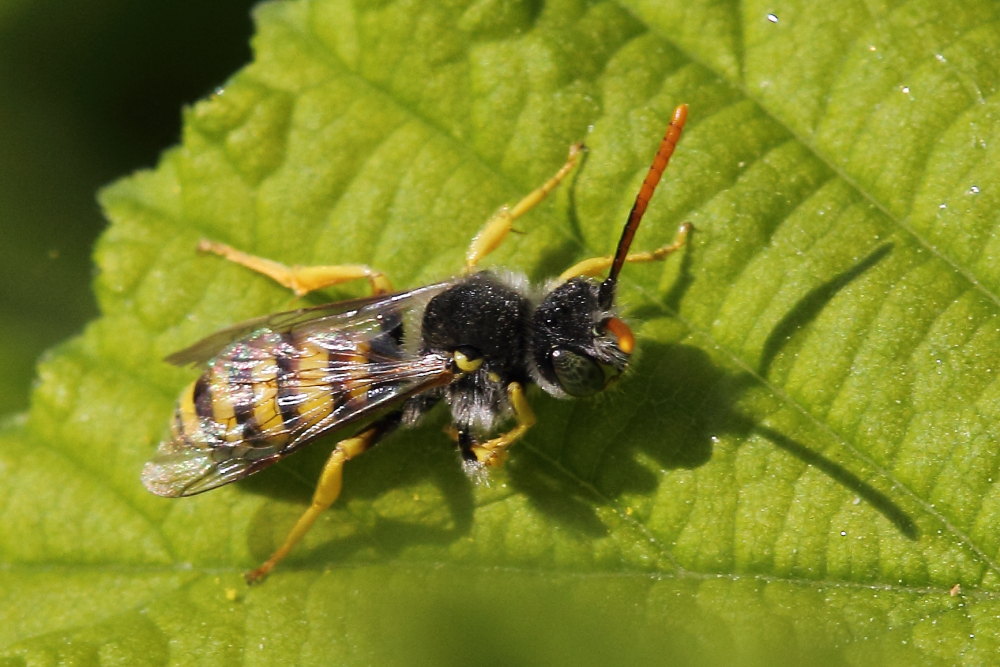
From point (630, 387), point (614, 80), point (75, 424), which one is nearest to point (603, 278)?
point (630, 387)

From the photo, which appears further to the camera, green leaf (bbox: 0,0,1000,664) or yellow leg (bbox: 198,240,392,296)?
yellow leg (bbox: 198,240,392,296)

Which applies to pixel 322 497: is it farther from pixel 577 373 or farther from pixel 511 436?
pixel 577 373

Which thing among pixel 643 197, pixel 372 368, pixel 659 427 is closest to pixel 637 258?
pixel 643 197

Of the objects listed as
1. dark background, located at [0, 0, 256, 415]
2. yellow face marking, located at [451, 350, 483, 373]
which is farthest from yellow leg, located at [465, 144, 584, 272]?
dark background, located at [0, 0, 256, 415]

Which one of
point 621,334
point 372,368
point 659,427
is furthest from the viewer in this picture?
point 372,368

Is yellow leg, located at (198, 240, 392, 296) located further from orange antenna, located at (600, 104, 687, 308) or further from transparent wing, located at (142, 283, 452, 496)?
orange antenna, located at (600, 104, 687, 308)

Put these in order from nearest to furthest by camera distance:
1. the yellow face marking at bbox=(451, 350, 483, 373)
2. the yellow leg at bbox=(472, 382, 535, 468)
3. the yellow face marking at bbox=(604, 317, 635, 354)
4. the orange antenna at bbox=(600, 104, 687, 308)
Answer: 1. the orange antenna at bbox=(600, 104, 687, 308)
2. the yellow face marking at bbox=(604, 317, 635, 354)
3. the yellow leg at bbox=(472, 382, 535, 468)
4. the yellow face marking at bbox=(451, 350, 483, 373)

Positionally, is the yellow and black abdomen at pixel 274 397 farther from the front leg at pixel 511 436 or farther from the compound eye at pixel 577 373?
the compound eye at pixel 577 373
